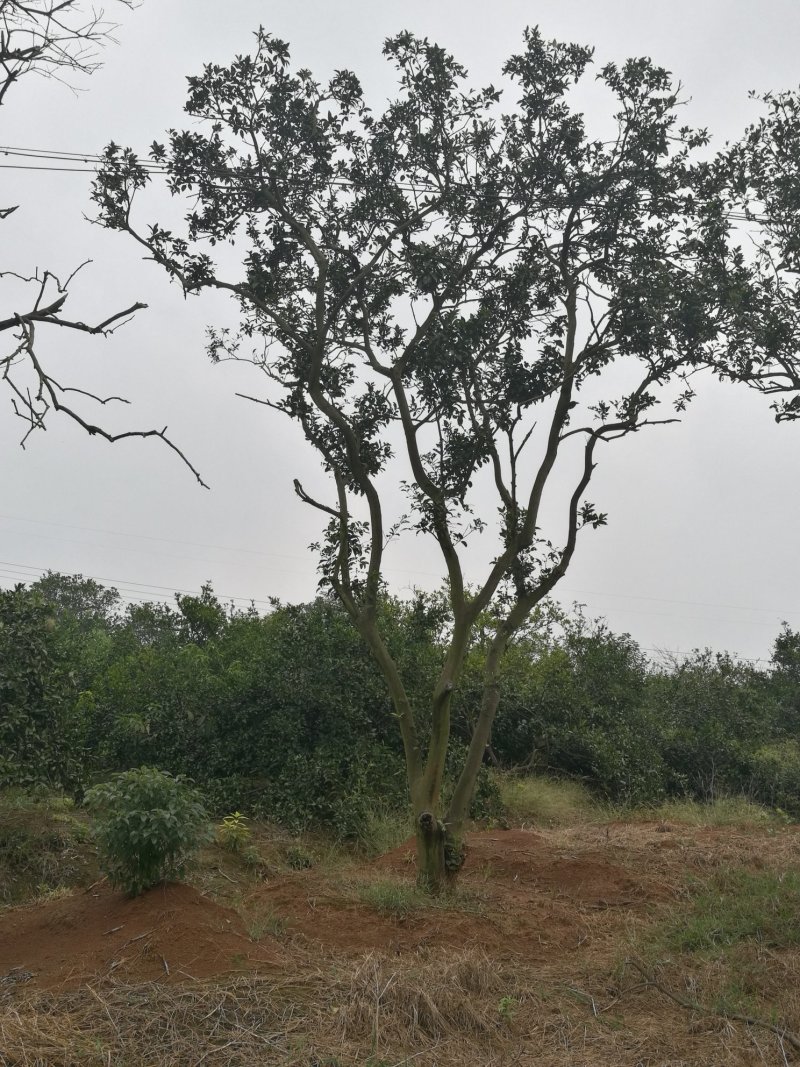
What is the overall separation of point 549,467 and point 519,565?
0.90 metres

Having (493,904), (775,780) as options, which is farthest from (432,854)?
(775,780)

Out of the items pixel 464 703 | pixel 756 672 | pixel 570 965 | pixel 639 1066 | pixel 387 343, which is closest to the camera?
pixel 639 1066

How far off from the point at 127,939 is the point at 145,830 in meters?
0.68

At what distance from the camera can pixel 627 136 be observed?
8164 millimetres

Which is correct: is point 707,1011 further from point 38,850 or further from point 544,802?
point 544,802

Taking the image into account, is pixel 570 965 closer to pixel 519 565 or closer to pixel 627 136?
pixel 519 565

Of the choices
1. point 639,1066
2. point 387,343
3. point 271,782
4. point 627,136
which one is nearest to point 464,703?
point 271,782

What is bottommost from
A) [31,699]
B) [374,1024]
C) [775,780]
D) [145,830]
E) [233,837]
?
[374,1024]

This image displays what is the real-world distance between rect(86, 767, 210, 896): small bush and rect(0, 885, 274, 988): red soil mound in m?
0.15

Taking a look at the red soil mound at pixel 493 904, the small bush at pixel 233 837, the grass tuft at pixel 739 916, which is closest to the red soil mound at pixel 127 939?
the red soil mound at pixel 493 904

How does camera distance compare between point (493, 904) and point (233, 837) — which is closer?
point (493, 904)

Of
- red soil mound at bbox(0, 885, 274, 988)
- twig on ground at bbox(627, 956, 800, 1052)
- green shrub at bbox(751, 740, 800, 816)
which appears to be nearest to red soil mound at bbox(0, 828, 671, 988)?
red soil mound at bbox(0, 885, 274, 988)

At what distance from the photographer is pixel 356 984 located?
5.33 metres

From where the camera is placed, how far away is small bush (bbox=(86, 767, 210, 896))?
6348 mm
